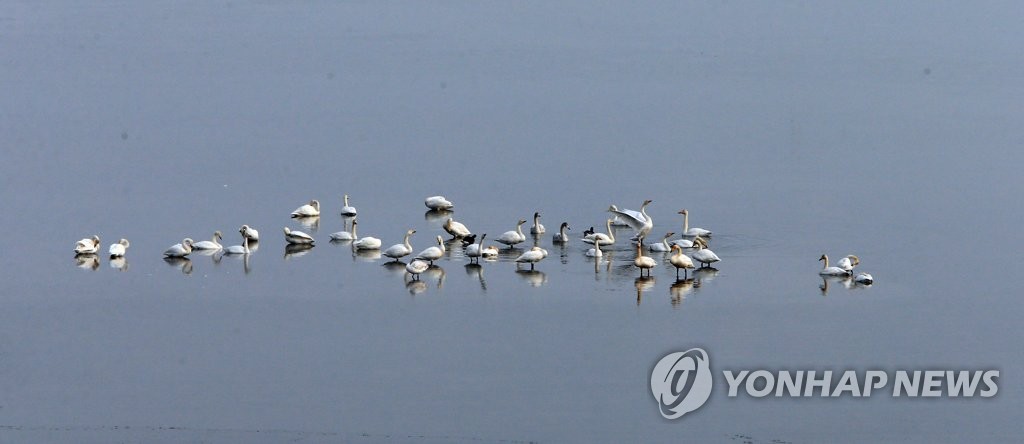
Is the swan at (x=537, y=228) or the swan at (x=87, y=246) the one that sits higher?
the swan at (x=537, y=228)

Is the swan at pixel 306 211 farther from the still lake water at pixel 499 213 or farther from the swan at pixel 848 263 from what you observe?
the swan at pixel 848 263

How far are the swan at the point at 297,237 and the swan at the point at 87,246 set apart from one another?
316cm

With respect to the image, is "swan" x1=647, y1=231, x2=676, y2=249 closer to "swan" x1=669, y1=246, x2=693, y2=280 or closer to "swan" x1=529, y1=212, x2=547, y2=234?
"swan" x1=669, y1=246, x2=693, y2=280

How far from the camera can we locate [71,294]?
24750 mm

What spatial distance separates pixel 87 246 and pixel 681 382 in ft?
37.5

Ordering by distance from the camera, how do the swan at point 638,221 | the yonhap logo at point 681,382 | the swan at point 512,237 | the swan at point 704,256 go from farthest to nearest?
the swan at point 638,221, the swan at point 512,237, the swan at point 704,256, the yonhap logo at point 681,382

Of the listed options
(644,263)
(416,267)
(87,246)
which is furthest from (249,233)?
(644,263)

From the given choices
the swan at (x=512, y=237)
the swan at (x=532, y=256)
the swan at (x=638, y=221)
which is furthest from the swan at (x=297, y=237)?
the swan at (x=638, y=221)

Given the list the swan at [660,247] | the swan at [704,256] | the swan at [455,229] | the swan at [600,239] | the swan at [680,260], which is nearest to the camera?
the swan at [680,260]

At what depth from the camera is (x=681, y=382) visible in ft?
66.5

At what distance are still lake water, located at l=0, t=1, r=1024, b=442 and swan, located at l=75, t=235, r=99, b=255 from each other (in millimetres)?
228

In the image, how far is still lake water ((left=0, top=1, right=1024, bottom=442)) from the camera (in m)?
19.6

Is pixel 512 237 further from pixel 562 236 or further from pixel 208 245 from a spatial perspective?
pixel 208 245

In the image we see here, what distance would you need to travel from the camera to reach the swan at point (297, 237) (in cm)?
2809
